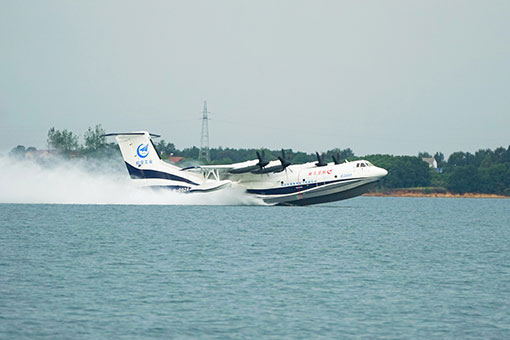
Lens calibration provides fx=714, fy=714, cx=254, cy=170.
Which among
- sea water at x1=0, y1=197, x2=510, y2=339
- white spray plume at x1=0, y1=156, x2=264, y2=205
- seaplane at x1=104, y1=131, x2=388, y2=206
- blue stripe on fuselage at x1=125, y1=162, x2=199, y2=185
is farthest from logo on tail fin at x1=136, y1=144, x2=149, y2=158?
sea water at x1=0, y1=197, x2=510, y2=339

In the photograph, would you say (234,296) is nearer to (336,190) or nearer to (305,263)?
(305,263)

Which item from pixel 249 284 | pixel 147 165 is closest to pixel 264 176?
pixel 147 165

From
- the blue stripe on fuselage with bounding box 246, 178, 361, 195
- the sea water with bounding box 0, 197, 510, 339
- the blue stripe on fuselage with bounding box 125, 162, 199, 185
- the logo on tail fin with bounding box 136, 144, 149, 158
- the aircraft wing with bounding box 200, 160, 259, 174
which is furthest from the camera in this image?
A: the logo on tail fin with bounding box 136, 144, 149, 158

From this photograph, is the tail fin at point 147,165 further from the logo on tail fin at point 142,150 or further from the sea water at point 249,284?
the sea water at point 249,284

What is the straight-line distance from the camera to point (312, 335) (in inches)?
625

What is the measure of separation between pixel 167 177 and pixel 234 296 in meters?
40.6

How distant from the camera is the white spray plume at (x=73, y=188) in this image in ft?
205

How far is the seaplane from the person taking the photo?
56969mm

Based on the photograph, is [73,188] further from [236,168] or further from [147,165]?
[236,168]

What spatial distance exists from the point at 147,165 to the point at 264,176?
9912 mm

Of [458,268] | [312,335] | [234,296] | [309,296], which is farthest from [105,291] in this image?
[458,268]

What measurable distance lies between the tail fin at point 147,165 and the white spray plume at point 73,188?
5.70 ft

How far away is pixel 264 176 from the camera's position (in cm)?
6038

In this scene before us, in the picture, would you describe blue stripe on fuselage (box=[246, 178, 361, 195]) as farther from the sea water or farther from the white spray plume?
the sea water
